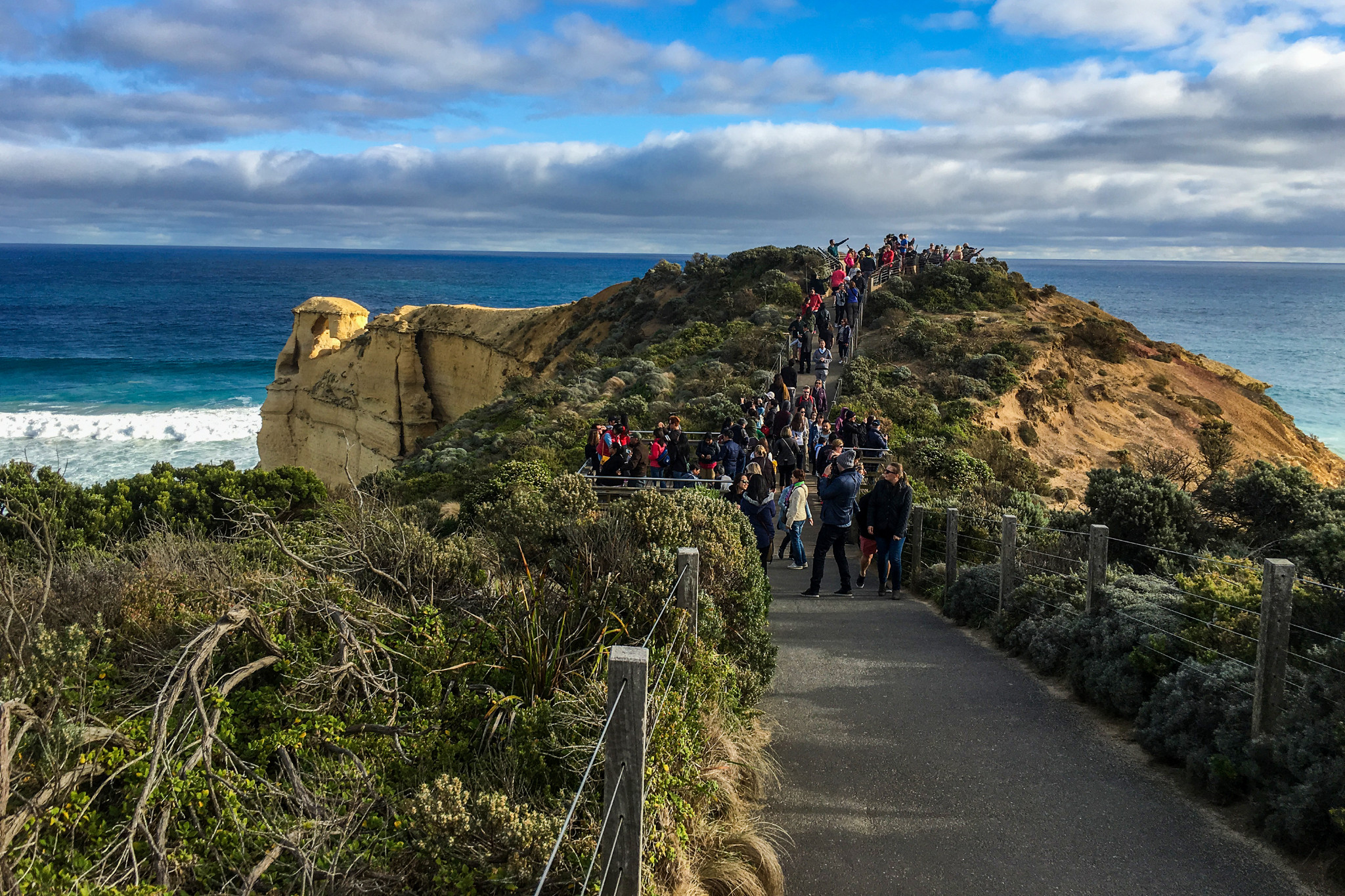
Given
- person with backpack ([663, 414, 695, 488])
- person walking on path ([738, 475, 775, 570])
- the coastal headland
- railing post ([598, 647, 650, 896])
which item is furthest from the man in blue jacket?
the coastal headland

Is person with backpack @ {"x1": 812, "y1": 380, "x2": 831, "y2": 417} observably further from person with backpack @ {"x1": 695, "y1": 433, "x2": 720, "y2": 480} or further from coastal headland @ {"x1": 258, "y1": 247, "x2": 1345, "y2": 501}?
person with backpack @ {"x1": 695, "y1": 433, "x2": 720, "y2": 480}

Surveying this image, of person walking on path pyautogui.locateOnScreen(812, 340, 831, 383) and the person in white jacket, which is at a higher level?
person walking on path pyautogui.locateOnScreen(812, 340, 831, 383)

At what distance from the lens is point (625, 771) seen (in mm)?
3395

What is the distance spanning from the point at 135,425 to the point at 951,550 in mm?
55370

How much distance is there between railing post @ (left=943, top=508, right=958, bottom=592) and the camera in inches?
403

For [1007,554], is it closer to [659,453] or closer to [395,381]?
[659,453]

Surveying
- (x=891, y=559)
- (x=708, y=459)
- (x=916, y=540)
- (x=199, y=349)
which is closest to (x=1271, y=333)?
(x=708, y=459)

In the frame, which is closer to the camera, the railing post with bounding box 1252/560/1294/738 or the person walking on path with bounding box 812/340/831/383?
the railing post with bounding box 1252/560/1294/738

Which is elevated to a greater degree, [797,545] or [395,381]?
[395,381]

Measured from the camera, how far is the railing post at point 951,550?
33.6 feet

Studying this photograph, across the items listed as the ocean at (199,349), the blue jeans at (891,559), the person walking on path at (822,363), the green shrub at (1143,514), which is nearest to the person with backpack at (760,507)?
the blue jeans at (891,559)

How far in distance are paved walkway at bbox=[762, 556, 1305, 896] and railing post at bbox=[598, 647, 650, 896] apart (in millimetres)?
1559

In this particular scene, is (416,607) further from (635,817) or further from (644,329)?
(644,329)

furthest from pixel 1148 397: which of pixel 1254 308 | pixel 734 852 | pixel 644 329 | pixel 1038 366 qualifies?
pixel 1254 308
